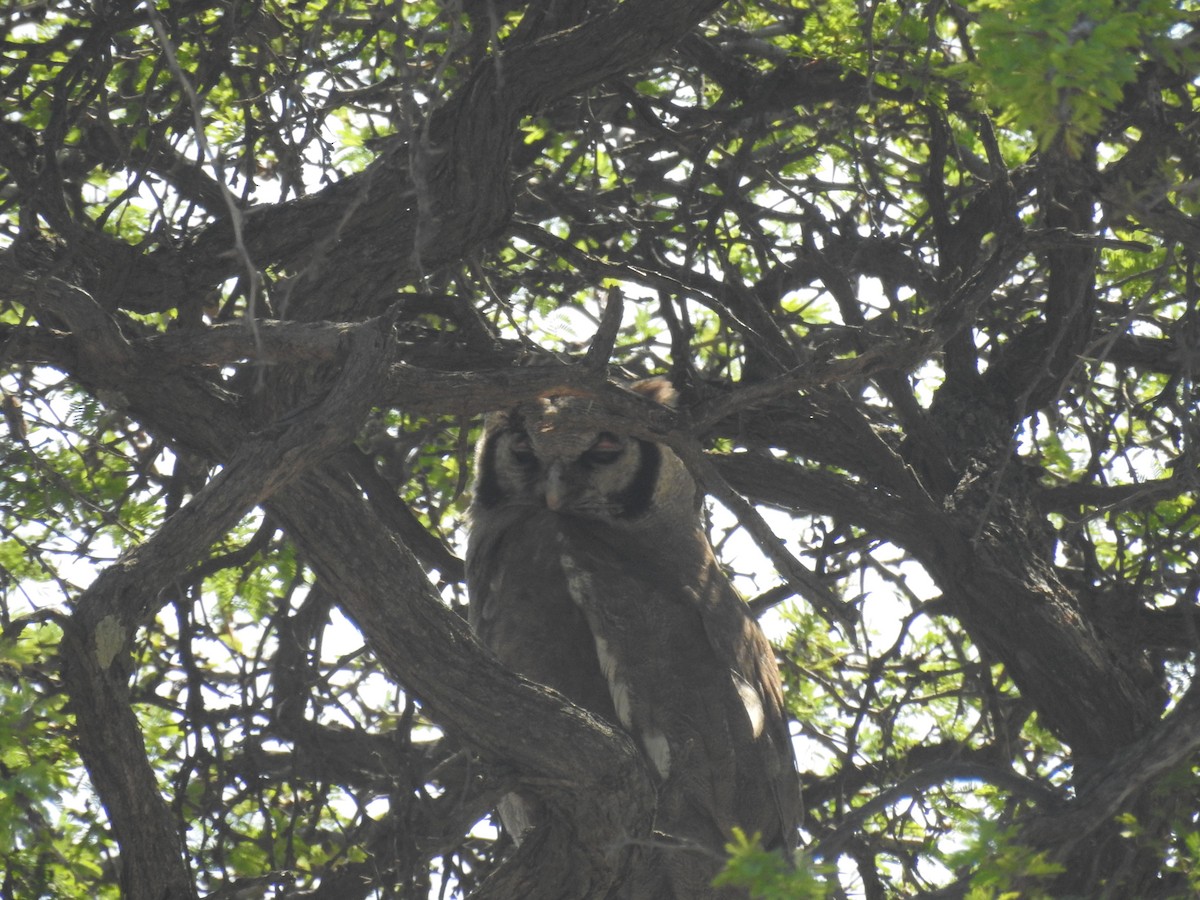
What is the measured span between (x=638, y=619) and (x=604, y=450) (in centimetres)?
72

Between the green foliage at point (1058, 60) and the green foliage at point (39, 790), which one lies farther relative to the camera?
the green foliage at point (39, 790)

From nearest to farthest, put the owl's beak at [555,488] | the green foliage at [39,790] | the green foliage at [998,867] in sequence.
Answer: the green foliage at [998,867]
the green foliage at [39,790]
the owl's beak at [555,488]

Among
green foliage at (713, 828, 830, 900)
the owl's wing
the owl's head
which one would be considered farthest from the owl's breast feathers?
green foliage at (713, 828, 830, 900)

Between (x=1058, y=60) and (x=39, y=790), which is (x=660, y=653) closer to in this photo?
(x=39, y=790)

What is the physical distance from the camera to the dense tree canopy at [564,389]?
2463 millimetres

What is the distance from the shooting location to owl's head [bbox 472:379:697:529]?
4.32m

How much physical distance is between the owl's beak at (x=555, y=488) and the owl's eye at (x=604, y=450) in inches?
4.6

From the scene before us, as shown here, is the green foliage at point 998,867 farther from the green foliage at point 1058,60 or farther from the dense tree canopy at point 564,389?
the green foliage at point 1058,60

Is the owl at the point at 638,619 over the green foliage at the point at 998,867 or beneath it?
over

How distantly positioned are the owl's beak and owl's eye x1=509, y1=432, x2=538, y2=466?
9 centimetres

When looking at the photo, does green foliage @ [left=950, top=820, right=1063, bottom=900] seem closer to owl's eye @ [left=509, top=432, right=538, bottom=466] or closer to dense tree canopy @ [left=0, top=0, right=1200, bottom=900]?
dense tree canopy @ [left=0, top=0, right=1200, bottom=900]

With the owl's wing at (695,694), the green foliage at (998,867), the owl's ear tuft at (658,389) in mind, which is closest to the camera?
the green foliage at (998,867)

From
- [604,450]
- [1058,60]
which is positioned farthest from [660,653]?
[1058,60]

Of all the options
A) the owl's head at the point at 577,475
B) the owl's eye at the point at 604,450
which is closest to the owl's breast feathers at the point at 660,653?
the owl's head at the point at 577,475
